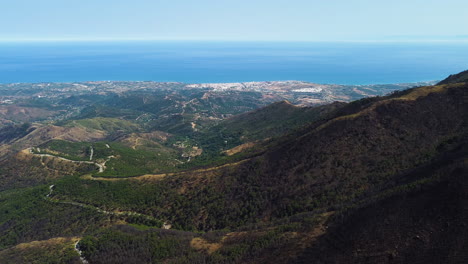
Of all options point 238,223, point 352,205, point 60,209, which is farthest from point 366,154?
point 60,209

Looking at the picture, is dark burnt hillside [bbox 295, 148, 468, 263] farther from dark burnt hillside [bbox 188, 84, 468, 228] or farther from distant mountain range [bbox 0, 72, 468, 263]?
dark burnt hillside [bbox 188, 84, 468, 228]

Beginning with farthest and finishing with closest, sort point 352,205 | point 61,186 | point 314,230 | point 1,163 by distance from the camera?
point 1,163
point 61,186
point 352,205
point 314,230

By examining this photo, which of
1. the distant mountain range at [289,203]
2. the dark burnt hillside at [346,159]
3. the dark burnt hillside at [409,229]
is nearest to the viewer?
the dark burnt hillside at [409,229]

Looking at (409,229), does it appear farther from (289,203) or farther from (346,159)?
(346,159)

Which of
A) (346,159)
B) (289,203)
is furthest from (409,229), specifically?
(346,159)

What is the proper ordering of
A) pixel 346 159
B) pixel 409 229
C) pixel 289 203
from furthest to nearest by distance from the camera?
pixel 346 159
pixel 289 203
pixel 409 229

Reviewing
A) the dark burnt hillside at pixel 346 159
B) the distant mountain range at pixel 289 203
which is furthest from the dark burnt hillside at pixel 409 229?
the dark burnt hillside at pixel 346 159

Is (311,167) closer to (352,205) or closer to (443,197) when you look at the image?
(352,205)

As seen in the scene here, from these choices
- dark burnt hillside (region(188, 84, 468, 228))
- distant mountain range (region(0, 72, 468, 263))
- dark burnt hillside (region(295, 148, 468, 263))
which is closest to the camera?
dark burnt hillside (region(295, 148, 468, 263))

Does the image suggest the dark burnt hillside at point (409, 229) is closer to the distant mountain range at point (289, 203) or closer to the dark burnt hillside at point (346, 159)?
the distant mountain range at point (289, 203)

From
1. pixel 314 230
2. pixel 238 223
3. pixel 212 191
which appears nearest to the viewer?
pixel 314 230

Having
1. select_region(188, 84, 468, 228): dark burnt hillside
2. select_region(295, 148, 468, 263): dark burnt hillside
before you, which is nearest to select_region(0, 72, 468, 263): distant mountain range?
select_region(295, 148, 468, 263): dark burnt hillside
